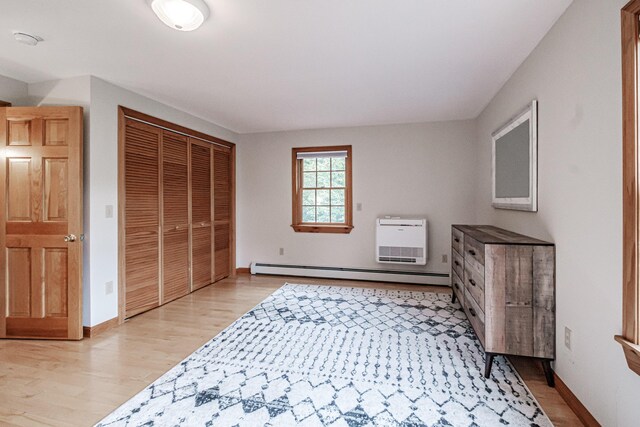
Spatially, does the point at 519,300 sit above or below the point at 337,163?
below

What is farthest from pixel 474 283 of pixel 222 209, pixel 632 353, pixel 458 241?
pixel 222 209

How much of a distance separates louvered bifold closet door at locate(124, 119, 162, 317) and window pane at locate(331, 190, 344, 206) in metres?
2.59

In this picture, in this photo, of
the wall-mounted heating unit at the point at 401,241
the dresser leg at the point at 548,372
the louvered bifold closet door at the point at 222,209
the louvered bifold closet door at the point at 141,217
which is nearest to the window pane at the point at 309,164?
the louvered bifold closet door at the point at 222,209

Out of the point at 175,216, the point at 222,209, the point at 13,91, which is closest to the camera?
the point at 13,91

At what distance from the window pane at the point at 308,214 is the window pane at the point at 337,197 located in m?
0.37

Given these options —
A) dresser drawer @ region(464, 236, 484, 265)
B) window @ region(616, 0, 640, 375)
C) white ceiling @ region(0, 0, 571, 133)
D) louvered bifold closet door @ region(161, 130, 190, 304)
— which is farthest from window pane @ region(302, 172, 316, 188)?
window @ region(616, 0, 640, 375)

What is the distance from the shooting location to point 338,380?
2145mm

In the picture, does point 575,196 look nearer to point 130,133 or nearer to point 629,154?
point 629,154

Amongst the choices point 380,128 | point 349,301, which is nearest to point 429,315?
point 349,301

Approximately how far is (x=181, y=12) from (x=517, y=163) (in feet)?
9.22

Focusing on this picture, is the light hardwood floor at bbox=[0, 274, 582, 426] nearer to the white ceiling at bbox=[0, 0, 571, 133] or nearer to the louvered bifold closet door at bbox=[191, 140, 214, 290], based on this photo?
the louvered bifold closet door at bbox=[191, 140, 214, 290]

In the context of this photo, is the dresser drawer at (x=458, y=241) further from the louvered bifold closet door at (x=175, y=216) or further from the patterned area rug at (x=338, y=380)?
the louvered bifold closet door at (x=175, y=216)

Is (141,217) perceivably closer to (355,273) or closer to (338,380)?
(338,380)

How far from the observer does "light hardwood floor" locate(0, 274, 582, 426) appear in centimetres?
183
